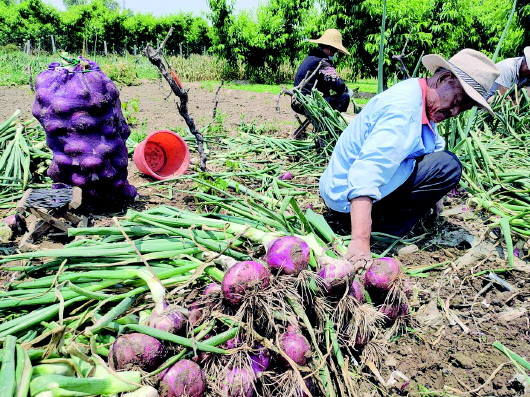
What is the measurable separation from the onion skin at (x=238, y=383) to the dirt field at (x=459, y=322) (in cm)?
44

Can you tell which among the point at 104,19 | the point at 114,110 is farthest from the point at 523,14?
the point at 104,19

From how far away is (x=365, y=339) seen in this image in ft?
4.85

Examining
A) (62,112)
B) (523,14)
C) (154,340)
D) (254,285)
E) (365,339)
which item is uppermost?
(523,14)

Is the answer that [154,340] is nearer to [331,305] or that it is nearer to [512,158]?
[331,305]

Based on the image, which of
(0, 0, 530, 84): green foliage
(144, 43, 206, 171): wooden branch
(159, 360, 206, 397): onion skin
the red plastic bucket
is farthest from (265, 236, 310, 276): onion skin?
(0, 0, 530, 84): green foliage

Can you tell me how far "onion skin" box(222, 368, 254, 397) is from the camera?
48.4 inches

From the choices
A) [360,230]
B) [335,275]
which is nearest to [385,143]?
[360,230]

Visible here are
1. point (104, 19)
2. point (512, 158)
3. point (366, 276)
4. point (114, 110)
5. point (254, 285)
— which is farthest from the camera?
point (104, 19)

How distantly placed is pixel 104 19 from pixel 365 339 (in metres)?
24.4

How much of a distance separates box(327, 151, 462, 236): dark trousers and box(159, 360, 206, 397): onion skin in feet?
4.60

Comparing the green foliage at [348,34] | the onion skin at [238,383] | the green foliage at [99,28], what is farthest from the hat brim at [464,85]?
the green foliage at [99,28]

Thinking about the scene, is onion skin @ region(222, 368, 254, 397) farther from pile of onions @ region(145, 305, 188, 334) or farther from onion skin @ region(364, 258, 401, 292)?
onion skin @ region(364, 258, 401, 292)

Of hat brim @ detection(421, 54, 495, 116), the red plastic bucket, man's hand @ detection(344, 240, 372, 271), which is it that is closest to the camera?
man's hand @ detection(344, 240, 372, 271)

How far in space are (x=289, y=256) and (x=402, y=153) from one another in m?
0.88
